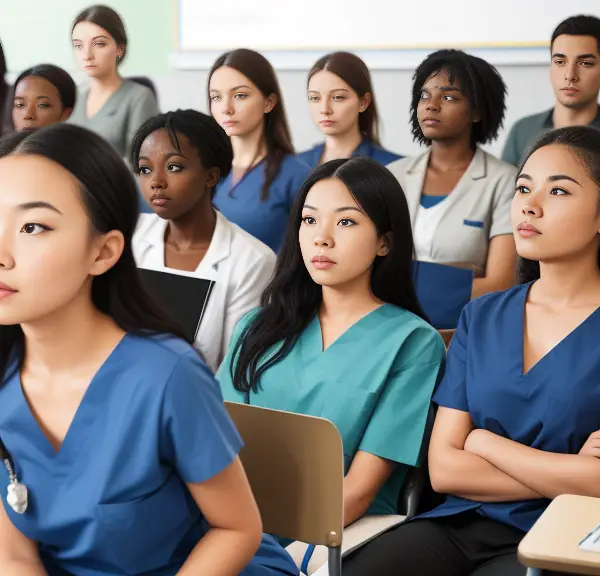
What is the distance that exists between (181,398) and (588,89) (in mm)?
2385

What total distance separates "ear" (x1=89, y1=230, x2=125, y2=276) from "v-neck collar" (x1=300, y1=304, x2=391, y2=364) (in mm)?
736

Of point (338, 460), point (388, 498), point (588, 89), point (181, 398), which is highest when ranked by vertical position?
point (588, 89)

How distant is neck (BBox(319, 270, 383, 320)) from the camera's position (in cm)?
Answer: 193

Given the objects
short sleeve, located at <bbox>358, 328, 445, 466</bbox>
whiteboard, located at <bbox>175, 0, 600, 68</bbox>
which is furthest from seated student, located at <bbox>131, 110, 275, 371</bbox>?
whiteboard, located at <bbox>175, 0, 600, 68</bbox>

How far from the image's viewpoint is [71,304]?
1228 millimetres

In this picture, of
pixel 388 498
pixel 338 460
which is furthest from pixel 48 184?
pixel 388 498

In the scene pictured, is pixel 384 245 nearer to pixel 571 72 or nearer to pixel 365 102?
pixel 365 102

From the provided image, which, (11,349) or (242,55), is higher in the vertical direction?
(242,55)

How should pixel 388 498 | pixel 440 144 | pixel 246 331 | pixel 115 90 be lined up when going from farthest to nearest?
pixel 115 90, pixel 440 144, pixel 246 331, pixel 388 498

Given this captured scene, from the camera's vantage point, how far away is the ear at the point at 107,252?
1.21m

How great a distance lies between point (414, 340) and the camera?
1.84m

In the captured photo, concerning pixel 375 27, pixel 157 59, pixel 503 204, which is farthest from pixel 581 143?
pixel 157 59

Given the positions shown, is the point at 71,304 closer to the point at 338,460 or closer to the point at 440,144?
the point at 338,460

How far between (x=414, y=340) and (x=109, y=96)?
2.10m
